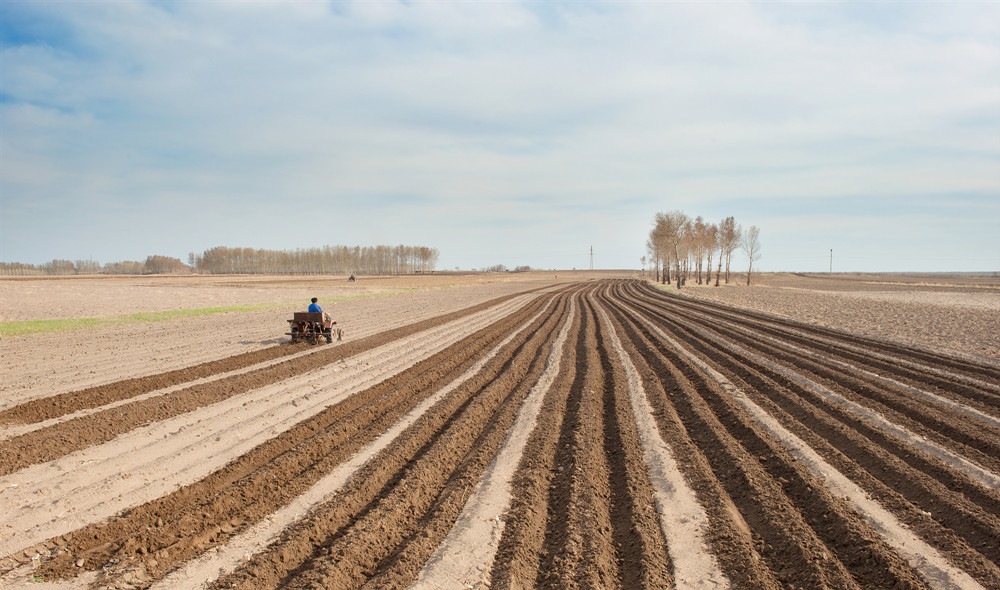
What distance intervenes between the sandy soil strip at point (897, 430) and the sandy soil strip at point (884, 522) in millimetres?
1373

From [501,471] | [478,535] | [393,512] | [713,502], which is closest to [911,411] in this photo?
[713,502]

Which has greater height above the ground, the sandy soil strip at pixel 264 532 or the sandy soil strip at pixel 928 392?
the sandy soil strip at pixel 928 392

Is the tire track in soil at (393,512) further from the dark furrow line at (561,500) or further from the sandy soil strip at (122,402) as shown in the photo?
the sandy soil strip at (122,402)

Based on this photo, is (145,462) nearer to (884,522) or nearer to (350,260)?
(884,522)

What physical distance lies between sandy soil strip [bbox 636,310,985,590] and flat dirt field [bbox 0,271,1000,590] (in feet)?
0.09

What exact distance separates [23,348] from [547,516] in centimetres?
1711

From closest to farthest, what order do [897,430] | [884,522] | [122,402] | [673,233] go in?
[884,522] → [897,430] → [122,402] → [673,233]

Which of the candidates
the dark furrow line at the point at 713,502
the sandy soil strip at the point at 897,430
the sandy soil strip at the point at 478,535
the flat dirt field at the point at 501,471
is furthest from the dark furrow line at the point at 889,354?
the sandy soil strip at the point at 478,535

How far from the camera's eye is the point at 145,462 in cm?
663

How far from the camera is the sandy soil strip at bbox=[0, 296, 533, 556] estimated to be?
206 inches

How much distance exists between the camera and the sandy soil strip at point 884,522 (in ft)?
13.3

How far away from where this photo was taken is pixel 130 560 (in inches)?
173

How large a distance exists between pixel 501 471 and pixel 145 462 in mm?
4322

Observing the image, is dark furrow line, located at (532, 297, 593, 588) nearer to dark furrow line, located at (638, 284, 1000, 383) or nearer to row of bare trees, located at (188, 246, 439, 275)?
dark furrow line, located at (638, 284, 1000, 383)
